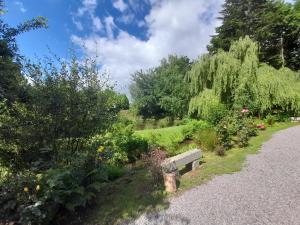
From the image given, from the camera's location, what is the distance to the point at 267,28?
21.2m

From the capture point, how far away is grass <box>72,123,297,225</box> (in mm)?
4605

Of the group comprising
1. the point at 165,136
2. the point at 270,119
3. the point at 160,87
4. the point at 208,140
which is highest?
the point at 160,87

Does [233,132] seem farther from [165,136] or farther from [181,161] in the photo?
[181,161]

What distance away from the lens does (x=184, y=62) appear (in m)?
27.2

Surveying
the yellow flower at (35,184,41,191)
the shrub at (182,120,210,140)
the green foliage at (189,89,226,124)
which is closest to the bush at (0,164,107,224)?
the yellow flower at (35,184,41,191)

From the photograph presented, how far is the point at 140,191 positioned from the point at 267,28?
67.8 ft

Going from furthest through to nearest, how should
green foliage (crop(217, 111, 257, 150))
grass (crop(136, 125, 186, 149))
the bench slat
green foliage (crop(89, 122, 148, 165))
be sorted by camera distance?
grass (crop(136, 125, 186, 149)) → green foliage (crop(217, 111, 257, 150)) → green foliage (crop(89, 122, 148, 165)) → the bench slat

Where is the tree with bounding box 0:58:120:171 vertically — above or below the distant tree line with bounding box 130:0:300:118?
below

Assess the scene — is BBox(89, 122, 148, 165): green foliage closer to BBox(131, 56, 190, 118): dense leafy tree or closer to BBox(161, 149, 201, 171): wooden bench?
BBox(161, 149, 201, 171): wooden bench

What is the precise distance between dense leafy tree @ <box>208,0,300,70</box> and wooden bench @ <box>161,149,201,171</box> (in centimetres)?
1759

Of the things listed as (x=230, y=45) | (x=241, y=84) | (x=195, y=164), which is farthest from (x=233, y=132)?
(x=230, y=45)

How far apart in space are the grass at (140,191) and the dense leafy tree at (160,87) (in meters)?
12.8

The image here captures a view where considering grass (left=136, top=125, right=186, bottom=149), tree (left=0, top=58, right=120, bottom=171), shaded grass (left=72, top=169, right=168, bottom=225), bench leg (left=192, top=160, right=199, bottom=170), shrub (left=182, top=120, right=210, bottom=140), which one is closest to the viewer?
shaded grass (left=72, top=169, right=168, bottom=225)

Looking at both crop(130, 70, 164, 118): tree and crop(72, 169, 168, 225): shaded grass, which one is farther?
crop(130, 70, 164, 118): tree
